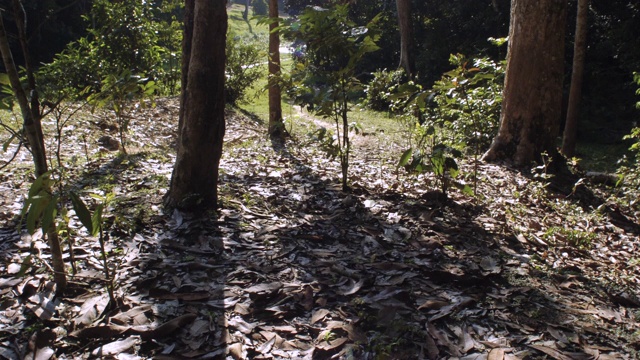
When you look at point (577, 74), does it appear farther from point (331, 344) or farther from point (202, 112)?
point (331, 344)

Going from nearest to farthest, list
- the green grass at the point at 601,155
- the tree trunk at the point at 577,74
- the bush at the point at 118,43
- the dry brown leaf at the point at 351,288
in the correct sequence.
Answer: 1. the dry brown leaf at the point at 351,288
2. the tree trunk at the point at 577,74
3. the green grass at the point at 601,155
4. the bush at the point at 118,43

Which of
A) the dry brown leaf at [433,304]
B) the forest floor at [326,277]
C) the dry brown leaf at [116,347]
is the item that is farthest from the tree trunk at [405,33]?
the dry brown leaf at [116,347]

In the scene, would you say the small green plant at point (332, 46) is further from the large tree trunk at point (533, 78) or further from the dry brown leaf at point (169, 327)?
the large tree trunk at point (533, 78)

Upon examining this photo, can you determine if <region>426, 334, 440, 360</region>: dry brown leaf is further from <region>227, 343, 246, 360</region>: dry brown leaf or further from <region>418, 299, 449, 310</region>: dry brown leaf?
<region>227, 343, 246, 360</region>: dry brown leaf

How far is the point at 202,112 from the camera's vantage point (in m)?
3.65

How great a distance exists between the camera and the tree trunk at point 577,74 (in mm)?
7734

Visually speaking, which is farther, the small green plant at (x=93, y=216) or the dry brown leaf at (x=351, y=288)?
the dry brown leaf at (x=351, y=288)

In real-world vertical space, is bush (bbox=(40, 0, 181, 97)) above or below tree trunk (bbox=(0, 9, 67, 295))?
above

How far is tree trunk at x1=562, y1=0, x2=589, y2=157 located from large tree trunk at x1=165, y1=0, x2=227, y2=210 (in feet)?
21.4

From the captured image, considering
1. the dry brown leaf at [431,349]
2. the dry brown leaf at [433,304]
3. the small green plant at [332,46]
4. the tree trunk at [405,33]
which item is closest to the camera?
the dry brown leaf at [431,349]

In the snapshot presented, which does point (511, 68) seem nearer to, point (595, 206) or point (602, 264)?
point (595, 206)

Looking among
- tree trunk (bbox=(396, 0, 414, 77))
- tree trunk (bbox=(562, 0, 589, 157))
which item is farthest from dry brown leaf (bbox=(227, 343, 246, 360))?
tree trunk (bbox=(396, 0, 414, 77))

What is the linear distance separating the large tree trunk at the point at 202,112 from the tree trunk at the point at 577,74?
653 cm

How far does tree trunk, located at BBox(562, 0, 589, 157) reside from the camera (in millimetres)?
7734
